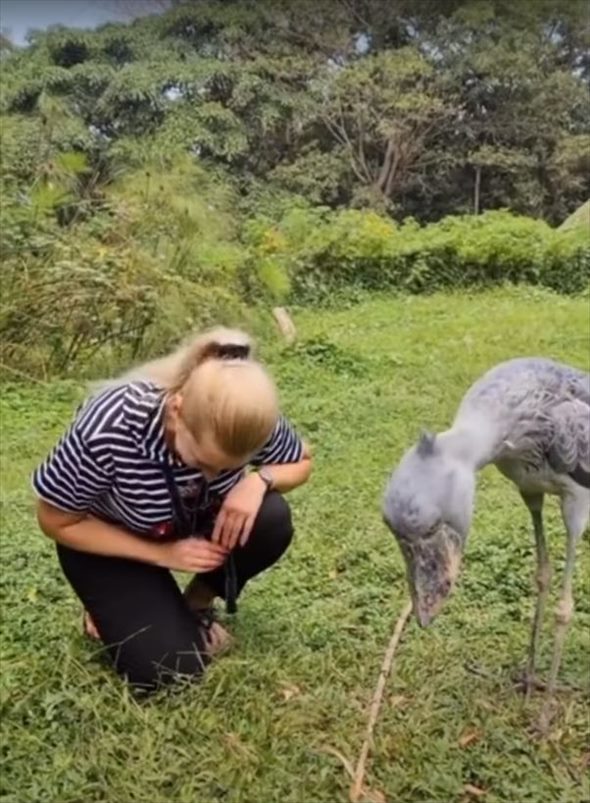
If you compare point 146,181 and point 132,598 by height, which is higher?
point 146,181

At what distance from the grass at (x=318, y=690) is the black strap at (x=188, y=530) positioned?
0.08 meters

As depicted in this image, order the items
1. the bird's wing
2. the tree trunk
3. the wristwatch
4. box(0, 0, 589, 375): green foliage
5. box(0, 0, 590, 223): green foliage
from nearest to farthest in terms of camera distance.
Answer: the bird's wing → the wristwatch → box(0, 0, 589, 375): green foliage → box(0, 0, 590, 223): green foliage → the tree trunk

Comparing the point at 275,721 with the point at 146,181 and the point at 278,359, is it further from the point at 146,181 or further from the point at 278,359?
the point at 146,181

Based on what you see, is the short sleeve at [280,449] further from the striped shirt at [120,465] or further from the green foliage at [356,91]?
the green foliage at [356,91]

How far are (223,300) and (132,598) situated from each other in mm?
3380

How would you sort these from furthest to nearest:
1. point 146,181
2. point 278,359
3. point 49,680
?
point 146,181 → point 278,359 → point 49,680

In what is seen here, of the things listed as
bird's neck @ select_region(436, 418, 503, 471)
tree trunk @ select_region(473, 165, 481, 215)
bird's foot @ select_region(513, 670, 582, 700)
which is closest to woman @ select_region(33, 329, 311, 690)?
bird's neck @ select_region(436, 418, 503, 471)

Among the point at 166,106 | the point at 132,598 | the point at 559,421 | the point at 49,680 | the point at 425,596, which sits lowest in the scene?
the point at 49,680

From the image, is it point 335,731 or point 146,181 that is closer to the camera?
point 335,731

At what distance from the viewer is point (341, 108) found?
42.2ft

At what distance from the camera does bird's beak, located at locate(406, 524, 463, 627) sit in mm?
1423

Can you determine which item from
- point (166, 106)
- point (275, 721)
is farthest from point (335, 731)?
point (166, 106)

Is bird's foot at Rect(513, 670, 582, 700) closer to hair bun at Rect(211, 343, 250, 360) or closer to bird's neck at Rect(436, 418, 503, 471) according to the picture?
bird's neck at Rect(436, 418, 503, 471)

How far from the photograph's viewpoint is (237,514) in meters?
1.94
